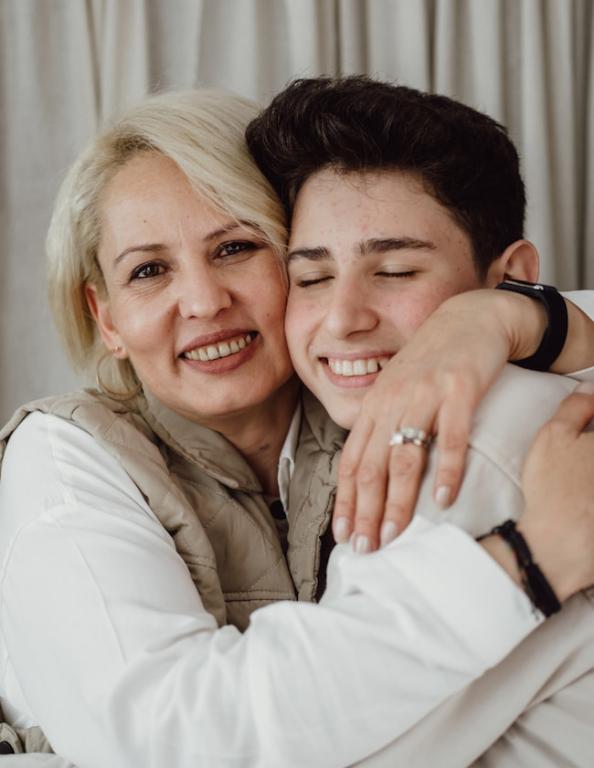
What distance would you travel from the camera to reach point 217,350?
1.56 metres

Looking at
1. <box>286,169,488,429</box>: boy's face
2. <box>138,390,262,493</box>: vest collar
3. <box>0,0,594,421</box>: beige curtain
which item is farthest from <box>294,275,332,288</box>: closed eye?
<box>0,0,594,421</box>: beige curtain

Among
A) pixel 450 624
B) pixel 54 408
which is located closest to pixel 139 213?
pixel 54 408

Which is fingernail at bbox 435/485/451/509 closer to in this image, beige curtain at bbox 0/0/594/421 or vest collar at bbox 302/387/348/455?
vest collar at bbox 302/387/348/455

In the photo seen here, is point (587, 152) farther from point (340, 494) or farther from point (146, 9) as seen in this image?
point (340, 494)

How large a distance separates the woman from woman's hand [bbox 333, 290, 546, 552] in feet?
0.16

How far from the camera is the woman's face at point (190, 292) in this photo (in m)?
1.53

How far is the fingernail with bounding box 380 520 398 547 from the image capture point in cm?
106

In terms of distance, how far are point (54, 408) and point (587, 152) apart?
1730mm

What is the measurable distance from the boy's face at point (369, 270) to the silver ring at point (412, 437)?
0.31m

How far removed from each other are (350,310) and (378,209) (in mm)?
172

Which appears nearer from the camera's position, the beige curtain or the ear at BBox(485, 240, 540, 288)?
the ear at BBox(485, 240, 540, 288)

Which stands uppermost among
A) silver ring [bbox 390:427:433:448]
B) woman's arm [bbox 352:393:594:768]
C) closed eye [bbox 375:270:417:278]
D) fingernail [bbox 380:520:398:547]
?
closed eye [bbox 375:270:417:278]

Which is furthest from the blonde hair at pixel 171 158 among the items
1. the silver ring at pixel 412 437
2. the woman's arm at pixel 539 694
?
the woman's arm at pixel 539 694

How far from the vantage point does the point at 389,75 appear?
7.79ft
